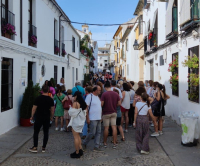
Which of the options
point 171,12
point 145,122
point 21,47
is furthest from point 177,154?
point 21,47

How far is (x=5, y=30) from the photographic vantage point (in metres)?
8.34

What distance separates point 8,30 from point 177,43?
6.09 m

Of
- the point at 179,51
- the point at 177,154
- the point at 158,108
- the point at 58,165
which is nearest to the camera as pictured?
the point at 58,165

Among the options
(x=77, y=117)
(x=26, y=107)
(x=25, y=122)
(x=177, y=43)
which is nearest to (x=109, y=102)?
(x=77, y=117)

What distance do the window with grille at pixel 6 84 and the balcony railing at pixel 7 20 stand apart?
86 centimetres

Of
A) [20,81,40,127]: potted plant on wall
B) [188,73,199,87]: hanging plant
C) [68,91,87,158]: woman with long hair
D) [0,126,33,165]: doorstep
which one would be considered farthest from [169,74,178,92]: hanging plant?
[0,126,33,165]: doorstep

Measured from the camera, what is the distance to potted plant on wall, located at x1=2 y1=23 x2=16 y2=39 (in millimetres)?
8297

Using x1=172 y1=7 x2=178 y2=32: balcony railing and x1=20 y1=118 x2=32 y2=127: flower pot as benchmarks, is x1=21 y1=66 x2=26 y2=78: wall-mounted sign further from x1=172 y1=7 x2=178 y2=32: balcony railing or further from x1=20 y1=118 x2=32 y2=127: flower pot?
x1=172 y1=7 x2=178 y2=32: balcony railing

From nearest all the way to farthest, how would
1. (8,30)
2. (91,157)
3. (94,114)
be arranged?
(91,157), (94,114), (8,30)

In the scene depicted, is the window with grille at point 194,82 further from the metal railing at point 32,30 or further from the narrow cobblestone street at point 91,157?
the metal railing at point 32,30

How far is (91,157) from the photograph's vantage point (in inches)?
238

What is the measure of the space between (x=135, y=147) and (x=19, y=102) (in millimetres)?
4957

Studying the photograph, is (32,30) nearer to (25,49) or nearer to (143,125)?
(25,49)

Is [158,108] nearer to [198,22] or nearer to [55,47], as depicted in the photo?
[198,22]
